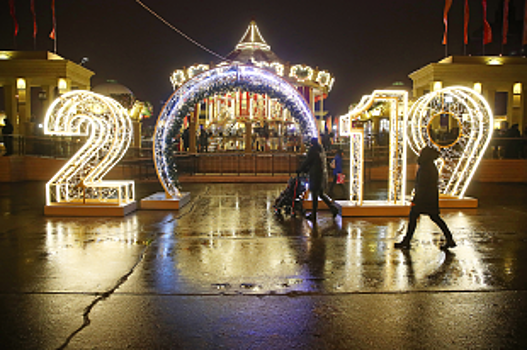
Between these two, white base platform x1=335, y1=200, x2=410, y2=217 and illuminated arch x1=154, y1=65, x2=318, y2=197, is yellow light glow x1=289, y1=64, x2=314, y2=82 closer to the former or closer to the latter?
illuminated arch x1=154, y1=65, x2=318, y2=197

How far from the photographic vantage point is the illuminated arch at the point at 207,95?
37.1 ft

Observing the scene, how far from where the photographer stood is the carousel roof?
24.6 metres

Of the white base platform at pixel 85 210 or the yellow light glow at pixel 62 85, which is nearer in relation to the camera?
the white base platform at pixel 85 210

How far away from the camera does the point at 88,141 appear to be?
10.2 m

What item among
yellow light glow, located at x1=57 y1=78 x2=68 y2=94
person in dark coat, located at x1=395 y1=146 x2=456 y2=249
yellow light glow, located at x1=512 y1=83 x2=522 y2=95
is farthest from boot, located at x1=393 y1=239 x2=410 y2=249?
yellow light glow, located at x1=512 y1=83 x2=522 y2=95

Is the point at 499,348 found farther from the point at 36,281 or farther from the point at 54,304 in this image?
the point at 36,281

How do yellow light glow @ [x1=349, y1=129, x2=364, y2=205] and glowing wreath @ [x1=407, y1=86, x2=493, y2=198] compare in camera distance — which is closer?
yellow light glow @ [x1=349, y1=129, x2=364, y2=205]

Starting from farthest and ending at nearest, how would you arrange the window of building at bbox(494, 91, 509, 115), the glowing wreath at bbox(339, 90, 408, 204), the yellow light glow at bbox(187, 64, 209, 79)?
the window of building at bbox(494, 91, 509, 115)
the yellow light glow at bbox(187, 64, 209, 79)
the glowing wreath at bbox(339, 90, 408, 204)

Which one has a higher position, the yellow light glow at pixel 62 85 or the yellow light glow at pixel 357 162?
the yellow light glow at pixel 62 85

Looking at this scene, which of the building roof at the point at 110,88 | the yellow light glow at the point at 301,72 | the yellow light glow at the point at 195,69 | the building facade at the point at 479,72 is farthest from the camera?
the building roof at the point at 110,88

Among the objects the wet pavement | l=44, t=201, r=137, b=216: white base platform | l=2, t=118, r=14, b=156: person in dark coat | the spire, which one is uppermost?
the spire

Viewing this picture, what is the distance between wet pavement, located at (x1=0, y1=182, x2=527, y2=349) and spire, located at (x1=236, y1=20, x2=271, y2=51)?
1896 cm

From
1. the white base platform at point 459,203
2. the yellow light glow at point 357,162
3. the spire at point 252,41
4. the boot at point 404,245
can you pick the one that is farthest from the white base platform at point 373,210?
the spire at point 252,41

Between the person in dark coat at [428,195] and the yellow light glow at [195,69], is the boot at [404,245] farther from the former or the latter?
the yellow light glow at [195,69]
